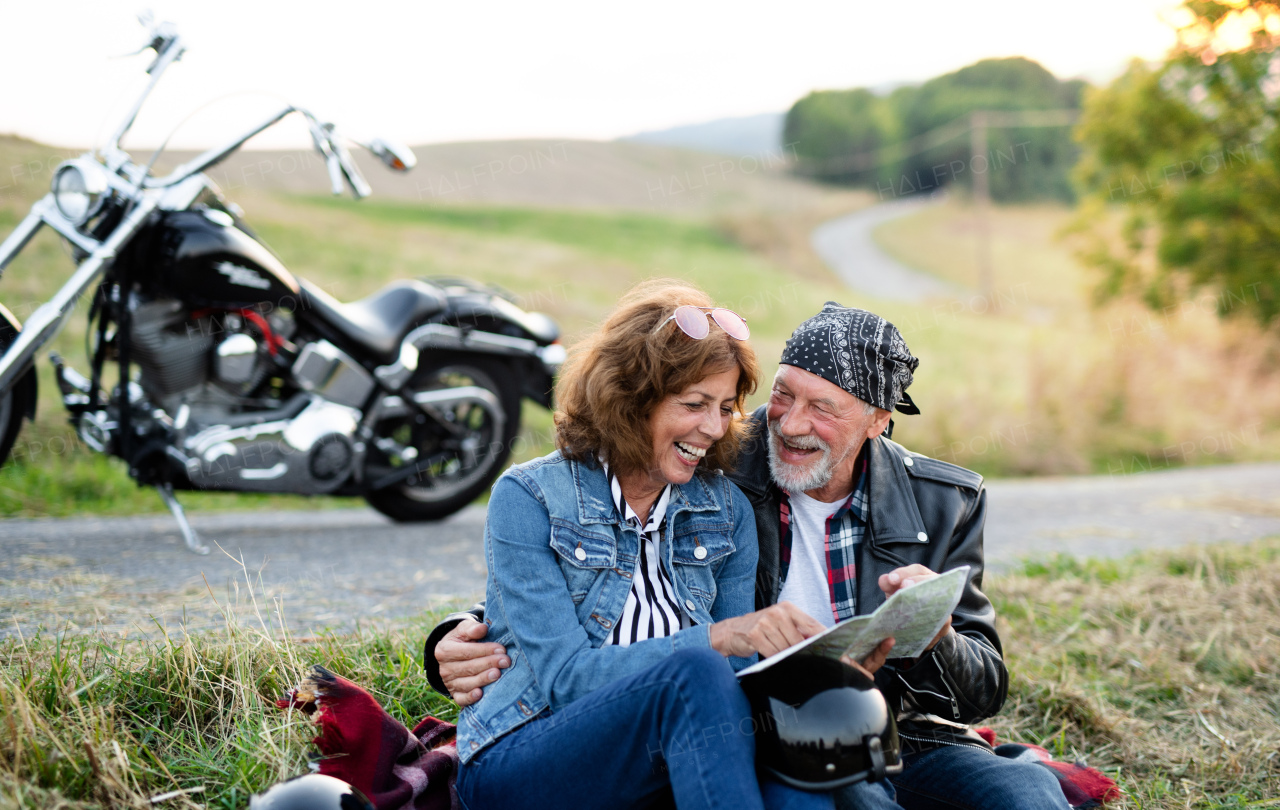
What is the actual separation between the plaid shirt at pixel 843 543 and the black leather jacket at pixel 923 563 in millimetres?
23

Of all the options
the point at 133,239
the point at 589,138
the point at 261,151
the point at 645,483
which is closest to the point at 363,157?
the point at 261,151

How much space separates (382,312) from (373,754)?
3242mm

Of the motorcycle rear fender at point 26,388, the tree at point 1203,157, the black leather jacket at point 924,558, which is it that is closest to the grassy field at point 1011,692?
the black leather jacket at point 924,558

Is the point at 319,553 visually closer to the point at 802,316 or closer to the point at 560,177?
the point at 802,316

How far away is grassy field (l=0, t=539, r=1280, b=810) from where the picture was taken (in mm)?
2121

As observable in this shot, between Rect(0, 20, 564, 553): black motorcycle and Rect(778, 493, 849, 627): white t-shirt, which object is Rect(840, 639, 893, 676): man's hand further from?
Rect(0, 20, 564, 553): black motorcycle

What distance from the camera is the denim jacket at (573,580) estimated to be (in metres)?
2.05

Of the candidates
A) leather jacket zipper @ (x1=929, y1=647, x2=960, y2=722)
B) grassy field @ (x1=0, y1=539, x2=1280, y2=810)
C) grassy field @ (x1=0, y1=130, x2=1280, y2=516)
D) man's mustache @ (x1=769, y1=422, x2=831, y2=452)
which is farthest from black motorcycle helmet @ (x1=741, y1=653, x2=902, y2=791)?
grassy field @ (x1=0, y1=130, x2=1280, y2=516)

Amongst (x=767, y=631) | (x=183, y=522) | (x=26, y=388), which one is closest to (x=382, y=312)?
(x=183, y=522)

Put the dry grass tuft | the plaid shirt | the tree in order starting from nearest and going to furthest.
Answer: the plaid shirt, the dry grass tuft, the tree

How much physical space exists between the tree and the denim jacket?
6.13m

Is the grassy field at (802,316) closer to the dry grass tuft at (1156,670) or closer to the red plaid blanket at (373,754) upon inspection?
the red plaid blanket at (373,754)

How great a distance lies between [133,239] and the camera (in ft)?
13.6

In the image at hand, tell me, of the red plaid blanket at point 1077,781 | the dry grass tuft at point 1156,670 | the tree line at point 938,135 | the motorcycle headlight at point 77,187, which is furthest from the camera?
the tree line at point 938,135
